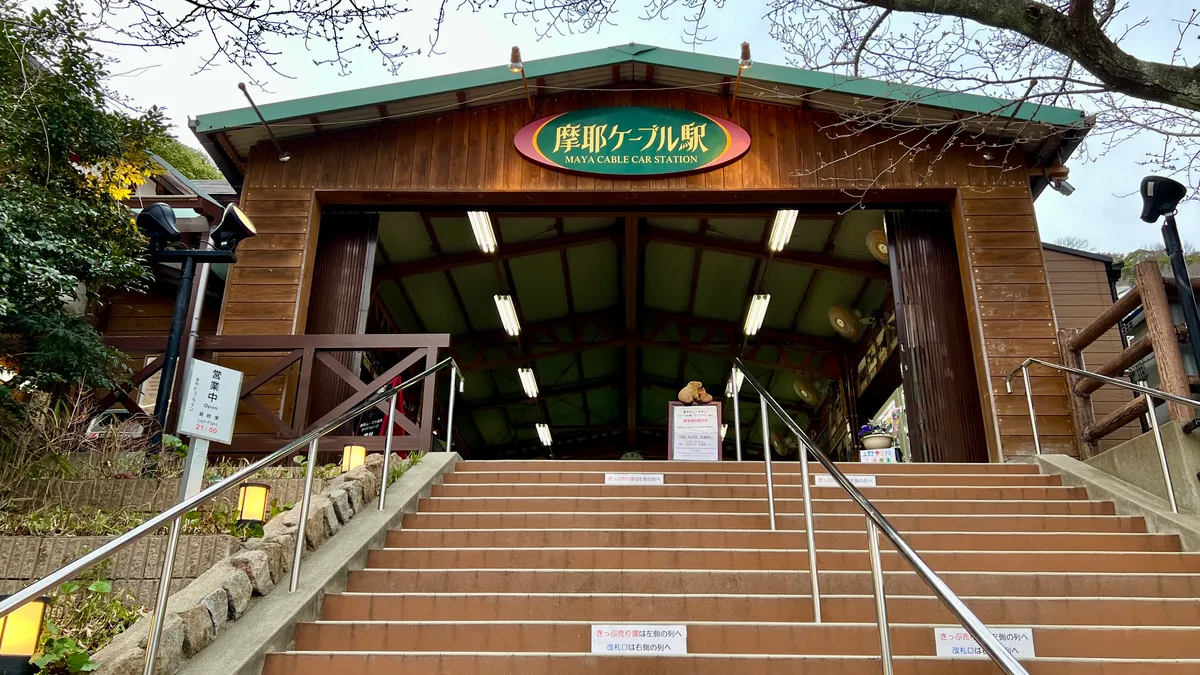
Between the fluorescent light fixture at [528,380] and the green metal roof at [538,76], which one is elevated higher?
the green metal roof at [538,76]

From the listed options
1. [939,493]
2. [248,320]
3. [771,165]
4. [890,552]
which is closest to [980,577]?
[890,552]

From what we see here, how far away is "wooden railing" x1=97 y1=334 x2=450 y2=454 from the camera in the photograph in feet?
24.0

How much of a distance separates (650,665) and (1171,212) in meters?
4.60

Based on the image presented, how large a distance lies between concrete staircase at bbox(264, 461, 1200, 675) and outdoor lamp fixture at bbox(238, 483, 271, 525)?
73cm

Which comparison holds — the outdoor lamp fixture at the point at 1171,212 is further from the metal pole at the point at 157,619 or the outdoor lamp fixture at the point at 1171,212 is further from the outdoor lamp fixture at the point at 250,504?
the metal pole at the point at 157,619

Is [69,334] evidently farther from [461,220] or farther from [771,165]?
[771,165]

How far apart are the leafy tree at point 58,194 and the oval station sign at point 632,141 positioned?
12.6 feet

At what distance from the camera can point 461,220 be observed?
1097 centimetres

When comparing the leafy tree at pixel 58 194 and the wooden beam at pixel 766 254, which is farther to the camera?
the wooden beam at pixel 766 254

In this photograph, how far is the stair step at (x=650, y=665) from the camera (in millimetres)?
3355

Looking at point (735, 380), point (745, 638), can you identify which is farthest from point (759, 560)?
point (735, 380)

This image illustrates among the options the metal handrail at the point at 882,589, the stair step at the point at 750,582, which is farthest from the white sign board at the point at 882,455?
the metal handrail at the point at 882,589

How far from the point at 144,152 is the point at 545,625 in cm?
561

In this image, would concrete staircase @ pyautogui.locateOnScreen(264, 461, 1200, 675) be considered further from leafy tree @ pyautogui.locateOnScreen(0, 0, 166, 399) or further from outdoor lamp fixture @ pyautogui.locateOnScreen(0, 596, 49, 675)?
leafy tree @ pyautogui.locateOnScreen(0, 0, 166, 399)
